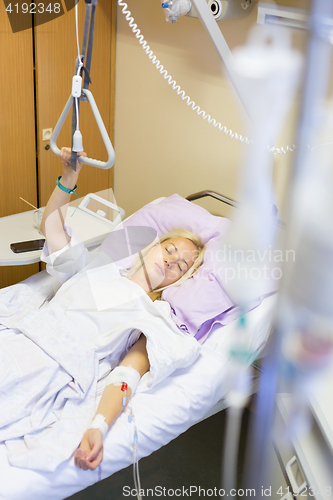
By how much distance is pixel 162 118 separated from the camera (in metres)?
2.56

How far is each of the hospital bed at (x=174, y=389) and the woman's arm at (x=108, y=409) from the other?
4 centimetres

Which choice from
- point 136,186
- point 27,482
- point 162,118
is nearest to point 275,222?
point 27,482

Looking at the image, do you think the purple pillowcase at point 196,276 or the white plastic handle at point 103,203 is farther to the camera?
the white plastic handle at point 103,203

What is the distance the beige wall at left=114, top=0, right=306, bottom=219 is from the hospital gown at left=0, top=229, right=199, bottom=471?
2.74 ft

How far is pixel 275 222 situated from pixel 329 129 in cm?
7

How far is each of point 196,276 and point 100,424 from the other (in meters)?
0.78

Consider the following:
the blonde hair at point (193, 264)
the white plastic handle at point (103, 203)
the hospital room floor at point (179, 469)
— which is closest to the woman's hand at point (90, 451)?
the hospital room floor at point (179, 469)

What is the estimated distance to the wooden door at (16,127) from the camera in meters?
2.26

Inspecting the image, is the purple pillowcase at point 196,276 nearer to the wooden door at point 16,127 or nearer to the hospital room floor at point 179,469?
the hospital room floor at point 179,469

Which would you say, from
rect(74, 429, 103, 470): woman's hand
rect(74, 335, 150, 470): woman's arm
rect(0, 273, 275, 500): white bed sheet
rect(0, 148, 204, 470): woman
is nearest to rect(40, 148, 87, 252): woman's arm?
rect(0, 148, 204, 470): woman

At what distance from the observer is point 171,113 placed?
250cm

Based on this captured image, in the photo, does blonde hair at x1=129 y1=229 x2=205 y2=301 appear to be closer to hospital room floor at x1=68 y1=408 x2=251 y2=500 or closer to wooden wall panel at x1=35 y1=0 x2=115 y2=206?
hospital room floor at x1=68 y1=408 x2=251 y2=500

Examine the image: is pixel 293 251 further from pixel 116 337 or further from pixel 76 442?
pixel 116 337

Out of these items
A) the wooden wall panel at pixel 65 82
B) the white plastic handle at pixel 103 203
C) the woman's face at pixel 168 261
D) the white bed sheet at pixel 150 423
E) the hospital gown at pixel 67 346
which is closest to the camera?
the white bed sheet at pixel 150 423
